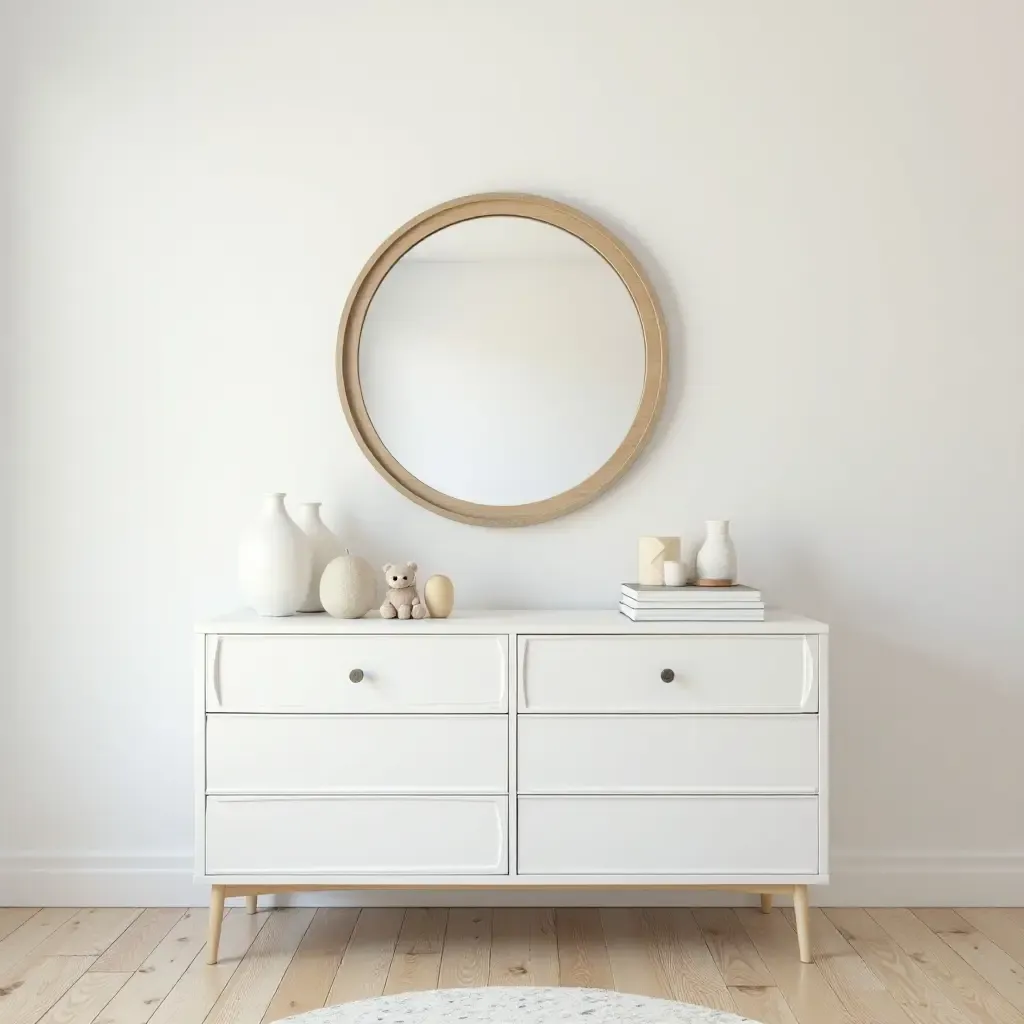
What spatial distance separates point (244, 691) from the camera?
238cm

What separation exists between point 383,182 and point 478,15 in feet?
1.54

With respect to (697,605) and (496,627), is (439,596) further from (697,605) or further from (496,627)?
(697,605)

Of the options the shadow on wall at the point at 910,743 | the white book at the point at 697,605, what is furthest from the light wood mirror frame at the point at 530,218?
the shadow on wall at the point at 910,743

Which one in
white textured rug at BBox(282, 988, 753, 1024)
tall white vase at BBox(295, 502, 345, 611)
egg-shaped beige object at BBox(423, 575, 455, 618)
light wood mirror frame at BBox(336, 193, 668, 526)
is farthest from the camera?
light wood mirror frame at BBox(336, 193, 668, 526)

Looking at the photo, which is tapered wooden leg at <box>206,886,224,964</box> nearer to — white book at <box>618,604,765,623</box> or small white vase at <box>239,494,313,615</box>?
small white vase at <box>239,494,313,615</box>

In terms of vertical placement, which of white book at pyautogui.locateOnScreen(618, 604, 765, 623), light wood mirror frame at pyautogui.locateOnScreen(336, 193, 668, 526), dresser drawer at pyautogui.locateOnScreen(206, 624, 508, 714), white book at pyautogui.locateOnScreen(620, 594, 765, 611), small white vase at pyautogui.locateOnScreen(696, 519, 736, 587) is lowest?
dresser drawer at pyautogui.locateOnScreen(206, 624, 508, 714)

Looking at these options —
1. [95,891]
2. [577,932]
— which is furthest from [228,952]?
[577,932]

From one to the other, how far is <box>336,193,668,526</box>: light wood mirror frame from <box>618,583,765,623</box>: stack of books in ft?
1.32

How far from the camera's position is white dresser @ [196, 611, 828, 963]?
2371mm

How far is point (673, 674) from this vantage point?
2.37 m

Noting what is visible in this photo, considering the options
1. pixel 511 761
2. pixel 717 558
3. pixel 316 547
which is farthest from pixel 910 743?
pixel 316 547

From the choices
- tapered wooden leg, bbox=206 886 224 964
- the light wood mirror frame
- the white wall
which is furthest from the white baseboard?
the light wood mirror frame

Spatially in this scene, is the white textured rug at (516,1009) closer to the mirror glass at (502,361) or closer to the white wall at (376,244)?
the white wall at (376,244)

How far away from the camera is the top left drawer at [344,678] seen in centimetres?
238
